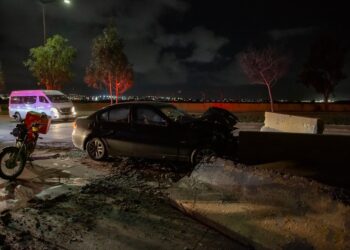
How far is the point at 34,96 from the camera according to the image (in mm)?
25344

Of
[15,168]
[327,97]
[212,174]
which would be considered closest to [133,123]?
[15,168]

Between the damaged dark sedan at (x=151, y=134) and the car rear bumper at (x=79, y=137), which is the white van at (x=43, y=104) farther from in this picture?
the damaged dark sedan at (x=151, y=134)

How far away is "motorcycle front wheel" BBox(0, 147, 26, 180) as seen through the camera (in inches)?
300

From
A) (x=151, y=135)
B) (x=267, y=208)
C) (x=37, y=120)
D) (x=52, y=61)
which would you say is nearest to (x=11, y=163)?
(x=37, y=120)

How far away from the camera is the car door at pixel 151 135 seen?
845cm

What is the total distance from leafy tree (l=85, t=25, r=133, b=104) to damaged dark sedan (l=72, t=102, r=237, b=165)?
22.3 meters

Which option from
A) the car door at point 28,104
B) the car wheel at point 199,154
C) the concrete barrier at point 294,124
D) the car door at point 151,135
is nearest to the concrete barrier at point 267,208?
the car wheel at point 199,154

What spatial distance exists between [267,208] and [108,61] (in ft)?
92.1

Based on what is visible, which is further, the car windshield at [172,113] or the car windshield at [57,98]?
the car windshield at [57,98]

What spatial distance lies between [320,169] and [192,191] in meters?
→ 2.03

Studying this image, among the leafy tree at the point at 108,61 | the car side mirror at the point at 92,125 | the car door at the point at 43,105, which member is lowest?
the car side mirror at the point at 92,125

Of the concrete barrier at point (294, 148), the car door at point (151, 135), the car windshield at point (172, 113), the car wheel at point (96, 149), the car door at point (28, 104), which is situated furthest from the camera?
the car door at point (28, 104)

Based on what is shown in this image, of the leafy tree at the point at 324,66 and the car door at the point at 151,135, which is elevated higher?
the leafy tree at the point at 324,66

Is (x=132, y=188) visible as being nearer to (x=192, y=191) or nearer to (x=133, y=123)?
(x=192, y=191)
